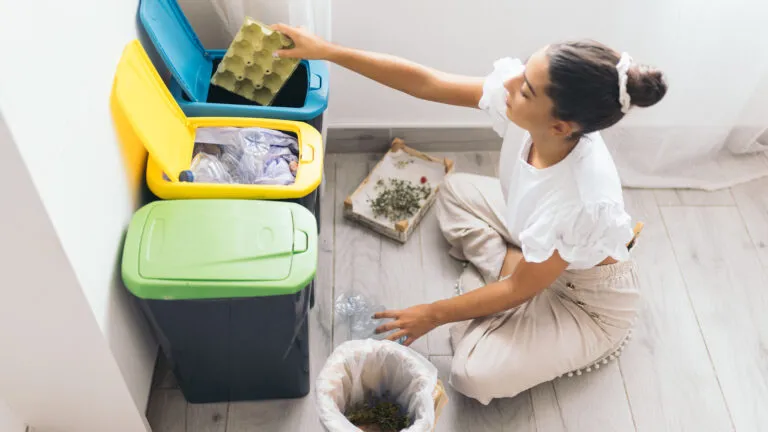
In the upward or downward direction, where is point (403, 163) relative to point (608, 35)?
downward

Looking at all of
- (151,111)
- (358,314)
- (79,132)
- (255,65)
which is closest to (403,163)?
(358,314)

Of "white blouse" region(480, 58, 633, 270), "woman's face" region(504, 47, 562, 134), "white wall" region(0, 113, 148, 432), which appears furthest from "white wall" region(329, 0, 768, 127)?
"white wall" region(0, 113, 148, 432)

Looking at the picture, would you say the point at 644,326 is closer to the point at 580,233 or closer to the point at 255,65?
the point at 580,233

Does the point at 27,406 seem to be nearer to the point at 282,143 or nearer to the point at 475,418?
the point at 282,143

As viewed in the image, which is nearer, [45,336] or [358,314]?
[45,336]

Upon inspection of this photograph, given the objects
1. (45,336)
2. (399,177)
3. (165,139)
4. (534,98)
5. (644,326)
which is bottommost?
(644,326)

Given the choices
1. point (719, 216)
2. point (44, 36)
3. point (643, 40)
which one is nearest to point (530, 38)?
point (643, 40)

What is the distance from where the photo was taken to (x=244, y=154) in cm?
129

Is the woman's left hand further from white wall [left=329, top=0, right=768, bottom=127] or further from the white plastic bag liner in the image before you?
white wall [left=329, top=0, right=768, bottom=127]

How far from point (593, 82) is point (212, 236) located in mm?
622

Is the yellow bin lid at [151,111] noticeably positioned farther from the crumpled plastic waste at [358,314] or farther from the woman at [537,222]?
the crumpled plastic waste at [358,314]

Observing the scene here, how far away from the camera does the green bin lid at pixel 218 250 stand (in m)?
1.06

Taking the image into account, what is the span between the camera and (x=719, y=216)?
5.92 ft

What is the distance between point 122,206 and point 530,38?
1019 millimetres
